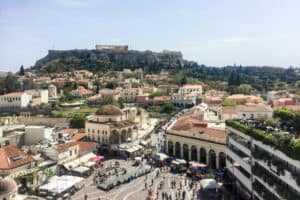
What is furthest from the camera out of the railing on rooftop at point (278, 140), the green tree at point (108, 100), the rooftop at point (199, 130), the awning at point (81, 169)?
the green tree at point (108, 100)

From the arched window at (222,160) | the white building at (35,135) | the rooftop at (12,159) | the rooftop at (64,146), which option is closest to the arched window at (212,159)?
the arched window at (222,160)

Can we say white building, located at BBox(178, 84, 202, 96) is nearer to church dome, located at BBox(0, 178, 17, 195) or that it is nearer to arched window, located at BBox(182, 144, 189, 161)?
arched window, located at BBox(182, 144, 189, 161)

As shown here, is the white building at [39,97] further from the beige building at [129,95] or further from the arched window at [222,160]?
the arched window at [222,160]

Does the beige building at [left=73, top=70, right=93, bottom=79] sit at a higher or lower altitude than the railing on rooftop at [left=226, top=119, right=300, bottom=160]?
higher

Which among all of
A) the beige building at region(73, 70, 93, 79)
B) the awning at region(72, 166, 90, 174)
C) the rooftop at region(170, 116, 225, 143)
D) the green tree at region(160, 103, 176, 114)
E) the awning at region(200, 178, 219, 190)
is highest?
the beige building at region(73, 70, 93, 79)

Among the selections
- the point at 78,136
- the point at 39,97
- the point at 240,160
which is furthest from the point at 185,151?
the point at 39,97

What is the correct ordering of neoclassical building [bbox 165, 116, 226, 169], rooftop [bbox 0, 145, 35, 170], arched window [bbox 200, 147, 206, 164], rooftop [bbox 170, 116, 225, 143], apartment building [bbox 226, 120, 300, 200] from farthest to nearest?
arched window [bbox 200, 147, 206, 164] < rooftop [bbox 170, 116, 225, 143] < neoclassical building [bbox 165, 116, 226, 169] < rooftop [bbox 0, 145, 35, 170] < apartment building [bbox 226, 120, 300, 200]

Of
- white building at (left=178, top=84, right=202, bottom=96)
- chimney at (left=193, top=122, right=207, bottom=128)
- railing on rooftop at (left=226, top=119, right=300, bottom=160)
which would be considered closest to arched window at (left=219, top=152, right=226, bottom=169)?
chimney at (left=193, top=122, right=207, bottom=128)
